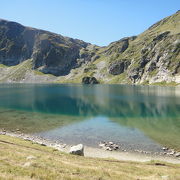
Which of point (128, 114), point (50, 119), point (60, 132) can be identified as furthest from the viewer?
point (128, 114)

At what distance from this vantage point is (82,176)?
18.0 m

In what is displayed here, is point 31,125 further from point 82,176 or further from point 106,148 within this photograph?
point 82,176

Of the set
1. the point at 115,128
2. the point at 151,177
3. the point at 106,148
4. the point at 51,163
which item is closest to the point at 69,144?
the point at 106,148

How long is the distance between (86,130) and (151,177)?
36972 mm

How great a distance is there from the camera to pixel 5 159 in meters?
20.6

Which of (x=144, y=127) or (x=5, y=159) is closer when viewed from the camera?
(x=5, y=159)

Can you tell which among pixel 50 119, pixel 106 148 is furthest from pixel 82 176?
pixel 50 119

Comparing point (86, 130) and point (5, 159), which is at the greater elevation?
point (5, 159)

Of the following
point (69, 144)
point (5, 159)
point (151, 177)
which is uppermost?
point (5, 159)

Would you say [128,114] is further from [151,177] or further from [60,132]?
[151,177]

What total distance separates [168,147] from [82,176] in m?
30.5

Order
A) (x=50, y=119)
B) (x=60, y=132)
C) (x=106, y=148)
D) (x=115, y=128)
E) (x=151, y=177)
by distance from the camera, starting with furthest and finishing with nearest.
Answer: (x=50, y=119) → (x=115, y=128) → (x=60, y=132) → (x=106, y=148) → (x=151, y=177)

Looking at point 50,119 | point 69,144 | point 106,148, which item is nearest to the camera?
point 106,148

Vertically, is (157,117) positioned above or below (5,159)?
below
